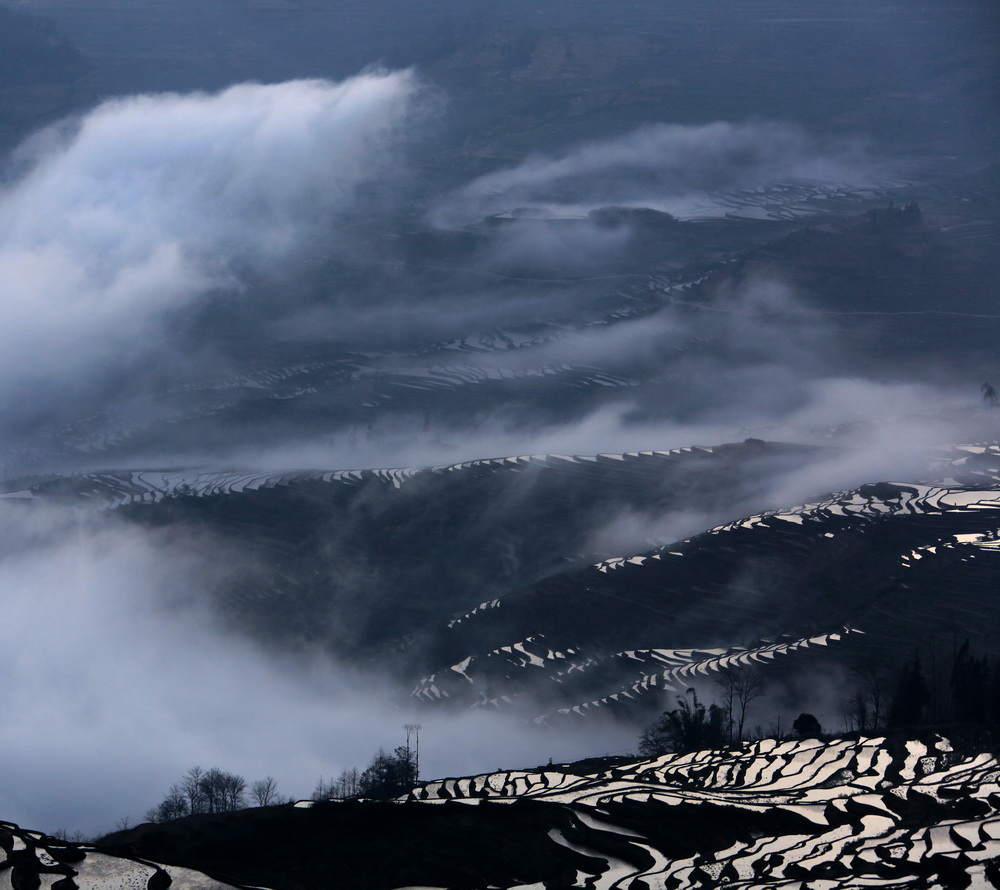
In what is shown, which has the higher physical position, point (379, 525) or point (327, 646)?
point (379, 525)

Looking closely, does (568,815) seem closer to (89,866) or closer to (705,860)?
(705,860)

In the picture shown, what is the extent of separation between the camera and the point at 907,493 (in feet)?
432

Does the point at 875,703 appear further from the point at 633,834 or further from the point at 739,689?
the point at 633,834

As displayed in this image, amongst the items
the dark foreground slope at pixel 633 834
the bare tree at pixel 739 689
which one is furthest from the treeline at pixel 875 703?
the dark foreground slope at pixel 633 834

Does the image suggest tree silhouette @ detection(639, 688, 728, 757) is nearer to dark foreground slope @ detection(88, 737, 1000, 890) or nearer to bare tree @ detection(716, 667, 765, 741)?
bare tree @ detection(716, 667, 765, 741)

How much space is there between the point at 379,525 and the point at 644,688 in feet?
182

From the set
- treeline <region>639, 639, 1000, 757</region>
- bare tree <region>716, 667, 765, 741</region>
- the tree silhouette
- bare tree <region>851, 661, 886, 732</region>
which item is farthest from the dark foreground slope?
bare tree <region>716, 667, 765, 741</region>

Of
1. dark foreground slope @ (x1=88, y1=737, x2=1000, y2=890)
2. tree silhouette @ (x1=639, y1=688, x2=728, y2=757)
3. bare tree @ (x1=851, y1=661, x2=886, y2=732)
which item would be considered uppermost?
bare tree @ (x1=851, y1=661, x2=886, y2=732)

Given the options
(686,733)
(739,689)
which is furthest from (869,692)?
(686,733)

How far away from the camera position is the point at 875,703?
96750 mm

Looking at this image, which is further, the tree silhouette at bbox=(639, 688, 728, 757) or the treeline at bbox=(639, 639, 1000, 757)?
the tree silhouette at bbox=(639, 688, 728, 757)

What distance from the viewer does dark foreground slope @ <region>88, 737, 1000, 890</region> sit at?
54750mm

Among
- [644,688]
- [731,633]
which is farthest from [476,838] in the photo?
[731,633]

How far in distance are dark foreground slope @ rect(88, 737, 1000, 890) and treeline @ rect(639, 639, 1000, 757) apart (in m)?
13.0
